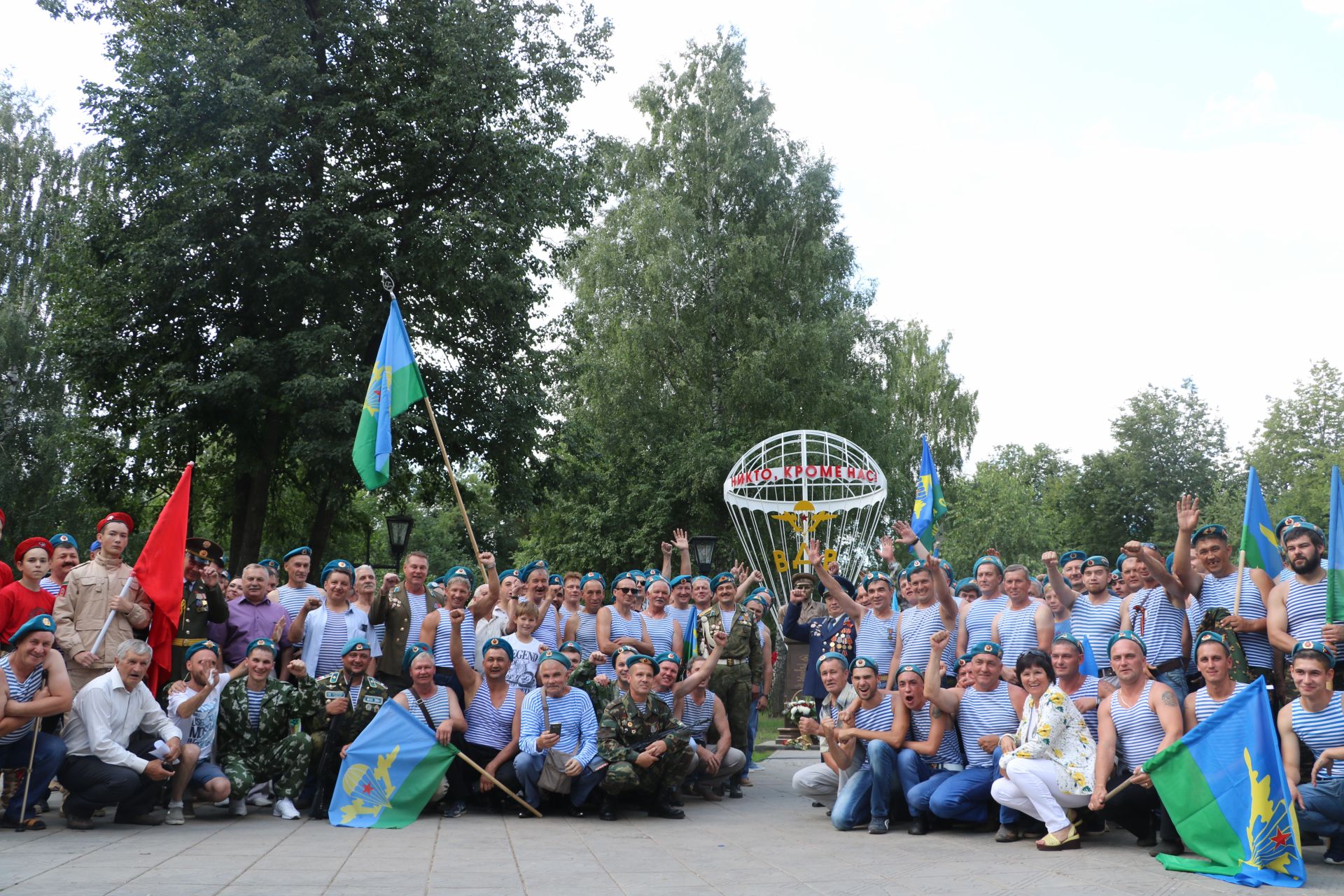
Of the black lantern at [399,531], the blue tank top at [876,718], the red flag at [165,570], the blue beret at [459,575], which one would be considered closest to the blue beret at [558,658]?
the blue beret at [459,575]

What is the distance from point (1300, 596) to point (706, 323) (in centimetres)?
2669

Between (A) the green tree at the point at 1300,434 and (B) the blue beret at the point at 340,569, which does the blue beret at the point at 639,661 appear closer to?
(B) the blue beret at the point at 340,569

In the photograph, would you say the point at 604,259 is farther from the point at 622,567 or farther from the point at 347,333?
the point at 347,333

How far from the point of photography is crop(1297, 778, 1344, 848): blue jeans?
6.59 meters

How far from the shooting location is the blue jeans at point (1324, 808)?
6.59 m

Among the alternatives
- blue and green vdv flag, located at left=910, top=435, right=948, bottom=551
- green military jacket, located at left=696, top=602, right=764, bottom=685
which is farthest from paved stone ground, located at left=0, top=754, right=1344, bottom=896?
blue and green vdv flag, located at left=910, top=435, right=948, bottom=551

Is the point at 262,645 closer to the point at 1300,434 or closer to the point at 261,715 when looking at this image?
the point at 261,715

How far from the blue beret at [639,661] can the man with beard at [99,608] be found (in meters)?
3.70

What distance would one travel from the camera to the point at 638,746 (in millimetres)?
8781

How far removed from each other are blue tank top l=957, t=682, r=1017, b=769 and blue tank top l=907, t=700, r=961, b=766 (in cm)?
12

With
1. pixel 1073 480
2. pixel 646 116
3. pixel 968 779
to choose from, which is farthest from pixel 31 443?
pixel 1073 480

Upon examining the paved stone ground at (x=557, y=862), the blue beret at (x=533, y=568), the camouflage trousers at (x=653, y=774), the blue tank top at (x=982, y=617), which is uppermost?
the blue beret at (x=533, y=568)

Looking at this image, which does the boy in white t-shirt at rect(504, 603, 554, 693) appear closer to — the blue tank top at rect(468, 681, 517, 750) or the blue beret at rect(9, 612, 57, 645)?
the blue tank top at rect(468, 681, 517, 750)

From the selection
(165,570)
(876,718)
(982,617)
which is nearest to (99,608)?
(165,570)
